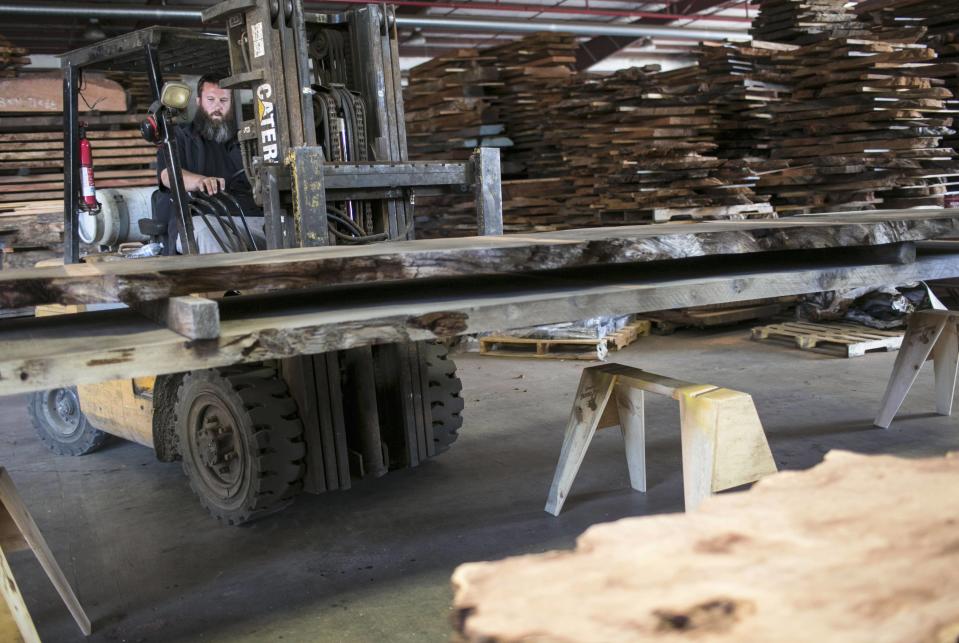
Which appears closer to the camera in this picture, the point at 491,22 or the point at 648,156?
the point at 648,156

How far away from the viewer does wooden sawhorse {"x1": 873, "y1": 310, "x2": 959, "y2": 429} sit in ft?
18.5

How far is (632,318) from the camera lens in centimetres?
948

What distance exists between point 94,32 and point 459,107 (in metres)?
6.82

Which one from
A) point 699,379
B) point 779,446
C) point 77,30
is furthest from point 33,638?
point 77,30

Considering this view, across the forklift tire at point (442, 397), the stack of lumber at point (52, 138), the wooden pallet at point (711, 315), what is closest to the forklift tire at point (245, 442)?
the forklift tire at point (442, 397)

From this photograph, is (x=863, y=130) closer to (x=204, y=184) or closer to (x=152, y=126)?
(x=204, y=184)

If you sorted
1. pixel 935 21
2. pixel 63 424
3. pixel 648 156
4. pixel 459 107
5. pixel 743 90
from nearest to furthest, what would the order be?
pixel 63 424, pixel 648 156, pixel 743 90, pixel 935 21, pixel 459 107

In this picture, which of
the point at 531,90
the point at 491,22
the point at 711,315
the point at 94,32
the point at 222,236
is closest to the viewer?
the point at 222,236

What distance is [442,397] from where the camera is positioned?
5125 mm

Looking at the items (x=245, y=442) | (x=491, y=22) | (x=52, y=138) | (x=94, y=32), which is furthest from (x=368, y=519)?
(x=491, y=22)

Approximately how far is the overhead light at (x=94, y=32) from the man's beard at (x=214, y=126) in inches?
389

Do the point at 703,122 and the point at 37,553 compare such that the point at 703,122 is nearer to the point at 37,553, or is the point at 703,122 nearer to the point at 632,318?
the point at 632,318

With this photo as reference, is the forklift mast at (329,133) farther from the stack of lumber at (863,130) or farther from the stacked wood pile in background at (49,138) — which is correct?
the stacked wood pile in background at (49,138)

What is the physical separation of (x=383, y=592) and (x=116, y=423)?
8.86 feet
